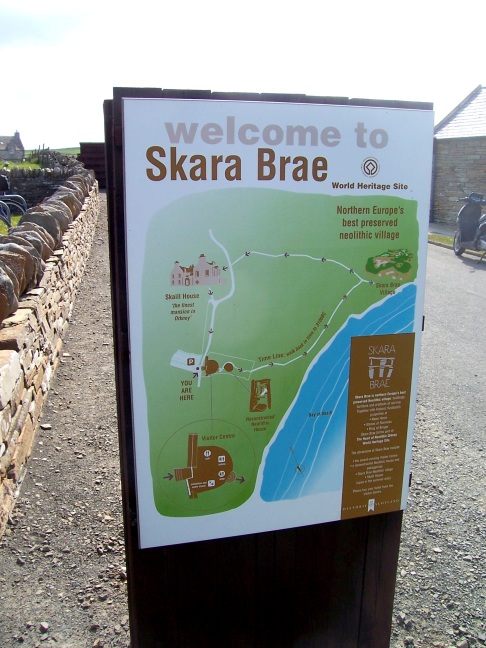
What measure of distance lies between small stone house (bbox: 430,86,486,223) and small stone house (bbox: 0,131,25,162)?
102ft

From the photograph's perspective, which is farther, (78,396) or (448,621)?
(78,396)

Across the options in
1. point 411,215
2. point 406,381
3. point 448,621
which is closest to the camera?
point 411,215

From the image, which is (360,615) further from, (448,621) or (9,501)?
(9,501)

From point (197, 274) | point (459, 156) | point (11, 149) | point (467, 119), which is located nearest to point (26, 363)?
point (197, 274)

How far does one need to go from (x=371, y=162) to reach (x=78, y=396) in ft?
13.2

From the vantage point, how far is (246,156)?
1907mm

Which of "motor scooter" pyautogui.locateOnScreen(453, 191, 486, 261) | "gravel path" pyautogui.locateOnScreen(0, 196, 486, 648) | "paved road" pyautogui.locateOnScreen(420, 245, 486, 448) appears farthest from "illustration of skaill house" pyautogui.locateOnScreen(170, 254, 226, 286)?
"motor scooter" pyautogui.locateOnScreen(453, 191, 486, 261)

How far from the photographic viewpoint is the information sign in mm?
1876

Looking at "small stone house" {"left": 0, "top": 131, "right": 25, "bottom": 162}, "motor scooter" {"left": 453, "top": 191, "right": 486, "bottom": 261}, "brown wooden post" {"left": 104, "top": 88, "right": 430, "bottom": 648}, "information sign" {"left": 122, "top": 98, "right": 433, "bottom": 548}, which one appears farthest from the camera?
"small stone house" {"left": 0, "top": 131, "right": 25, "bottom": 162}

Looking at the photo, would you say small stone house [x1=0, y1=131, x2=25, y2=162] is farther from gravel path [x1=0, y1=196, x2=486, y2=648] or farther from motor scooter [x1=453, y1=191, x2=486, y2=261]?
gravel path [x1=0, y1=196, x2=486, y2=648]

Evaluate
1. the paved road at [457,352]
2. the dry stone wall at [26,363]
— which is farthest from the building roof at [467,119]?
the dry stone wall at [26,363]

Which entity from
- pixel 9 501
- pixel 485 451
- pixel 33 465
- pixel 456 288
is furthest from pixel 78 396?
pixel 456 288

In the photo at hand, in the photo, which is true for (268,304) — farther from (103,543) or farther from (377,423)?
(103,543)

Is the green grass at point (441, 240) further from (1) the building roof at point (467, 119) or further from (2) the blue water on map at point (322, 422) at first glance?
(2) the blue water on map at point (322, 422)
